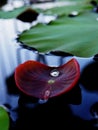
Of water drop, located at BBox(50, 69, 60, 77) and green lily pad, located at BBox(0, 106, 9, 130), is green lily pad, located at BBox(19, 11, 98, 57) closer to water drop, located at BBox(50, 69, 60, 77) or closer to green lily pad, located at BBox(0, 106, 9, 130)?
water drop, located at BBox(50, 69, 60, 77)

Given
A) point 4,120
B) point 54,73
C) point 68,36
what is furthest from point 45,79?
point 68,36

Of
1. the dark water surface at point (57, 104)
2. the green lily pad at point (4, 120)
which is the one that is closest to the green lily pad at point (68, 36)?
the dark water surface at point (57, 104)

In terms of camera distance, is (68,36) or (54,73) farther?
(68,36)

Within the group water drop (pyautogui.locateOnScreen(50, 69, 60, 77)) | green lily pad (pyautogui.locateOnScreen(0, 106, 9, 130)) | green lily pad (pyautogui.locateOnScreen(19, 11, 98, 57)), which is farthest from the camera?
green lily pad (pyautogui.locateOnScreen(19, 11, 98, 57))

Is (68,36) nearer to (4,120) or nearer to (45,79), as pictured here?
(45,79)

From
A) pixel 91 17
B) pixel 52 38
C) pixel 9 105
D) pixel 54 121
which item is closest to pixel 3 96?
pixel 9 105

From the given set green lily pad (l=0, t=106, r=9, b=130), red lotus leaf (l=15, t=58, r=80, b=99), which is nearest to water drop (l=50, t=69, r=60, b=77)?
red lotus leaf (l=15, t=58, r=80, b=99)
